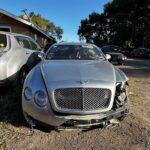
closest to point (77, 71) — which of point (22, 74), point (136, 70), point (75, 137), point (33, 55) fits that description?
point (75, 137)

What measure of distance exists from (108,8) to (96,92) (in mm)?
53750

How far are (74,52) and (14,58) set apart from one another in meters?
1.78

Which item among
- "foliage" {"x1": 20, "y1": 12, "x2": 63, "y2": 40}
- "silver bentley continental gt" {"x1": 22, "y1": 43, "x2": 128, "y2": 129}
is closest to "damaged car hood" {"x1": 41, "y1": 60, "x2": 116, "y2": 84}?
"silver bentley continental gt" {"x1": 22, "y1": 43, "x2": 128, "y2": 129}

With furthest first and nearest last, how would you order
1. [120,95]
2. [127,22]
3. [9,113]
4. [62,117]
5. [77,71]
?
[127,22] → [9,113] → [77,71] → [120,95] → [62,117]

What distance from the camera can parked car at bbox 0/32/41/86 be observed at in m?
8.00

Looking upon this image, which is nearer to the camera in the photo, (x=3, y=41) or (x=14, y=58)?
(x=14, y=58)

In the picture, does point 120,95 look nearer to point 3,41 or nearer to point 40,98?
point 40,98

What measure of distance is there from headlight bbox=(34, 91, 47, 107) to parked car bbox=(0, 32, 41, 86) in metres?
2.69

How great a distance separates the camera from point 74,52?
7.69 meters

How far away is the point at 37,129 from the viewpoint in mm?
5719

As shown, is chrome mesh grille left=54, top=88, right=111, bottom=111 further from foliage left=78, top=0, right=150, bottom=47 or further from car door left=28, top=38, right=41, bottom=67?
foliage left=78, top=0, right=150, bottom=47

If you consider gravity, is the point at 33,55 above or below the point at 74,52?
below

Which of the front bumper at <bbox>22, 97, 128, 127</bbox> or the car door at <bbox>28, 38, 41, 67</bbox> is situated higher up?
the car door at <bbox>28, 38, 41, 67</bbox>

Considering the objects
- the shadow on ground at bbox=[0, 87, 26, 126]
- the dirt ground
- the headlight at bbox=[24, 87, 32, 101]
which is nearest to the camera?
the dirt ground
